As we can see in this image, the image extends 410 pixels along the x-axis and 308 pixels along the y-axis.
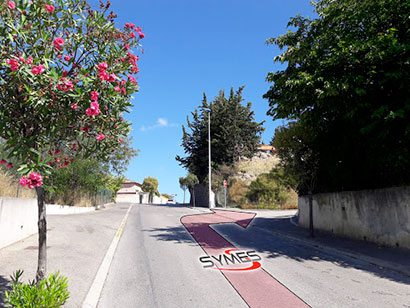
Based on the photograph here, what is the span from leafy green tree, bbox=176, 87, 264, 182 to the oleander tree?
3366cm

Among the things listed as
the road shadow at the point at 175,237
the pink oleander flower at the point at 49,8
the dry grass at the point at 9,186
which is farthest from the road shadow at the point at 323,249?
the dry grass at the point at 9,186

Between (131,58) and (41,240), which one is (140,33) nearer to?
(131,58)

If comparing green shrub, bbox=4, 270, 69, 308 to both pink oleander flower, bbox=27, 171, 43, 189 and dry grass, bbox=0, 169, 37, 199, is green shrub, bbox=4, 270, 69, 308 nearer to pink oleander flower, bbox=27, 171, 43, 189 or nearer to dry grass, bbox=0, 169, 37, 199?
pink oleander flower, bbox=27, 171, 43, 189

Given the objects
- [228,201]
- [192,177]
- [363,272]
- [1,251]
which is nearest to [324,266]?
[363,272]

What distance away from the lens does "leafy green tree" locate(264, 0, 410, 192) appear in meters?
8.07

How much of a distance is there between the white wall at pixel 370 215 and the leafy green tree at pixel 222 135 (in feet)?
83.7

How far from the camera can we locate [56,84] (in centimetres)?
352

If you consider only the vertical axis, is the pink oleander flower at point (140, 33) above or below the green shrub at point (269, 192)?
above

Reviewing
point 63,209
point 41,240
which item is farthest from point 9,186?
point 41,240

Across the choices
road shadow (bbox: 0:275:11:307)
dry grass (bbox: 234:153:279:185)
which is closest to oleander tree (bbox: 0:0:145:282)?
road shadow (bbox: 0:275:11:307)

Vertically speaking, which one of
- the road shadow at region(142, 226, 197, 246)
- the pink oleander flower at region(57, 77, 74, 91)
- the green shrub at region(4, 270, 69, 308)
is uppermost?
the pink oleander flower at region(57, 77, 74, 91)

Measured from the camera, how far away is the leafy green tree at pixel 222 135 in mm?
38906

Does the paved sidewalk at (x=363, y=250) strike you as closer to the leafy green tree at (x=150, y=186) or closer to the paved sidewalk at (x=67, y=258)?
the paved sidewalk at (x=67, y=258)

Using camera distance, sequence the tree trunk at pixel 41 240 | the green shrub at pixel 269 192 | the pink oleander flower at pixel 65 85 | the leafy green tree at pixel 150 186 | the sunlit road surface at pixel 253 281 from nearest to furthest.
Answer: the pink oleander flower at pixel 65 85, the tree trunk at pixel 41 240, the sunlit road surface at pixel 253 281, the green shrub at pixel 269 192, the leafy green tree at pixel 150 186
